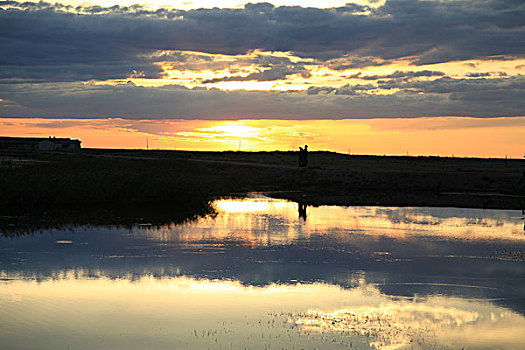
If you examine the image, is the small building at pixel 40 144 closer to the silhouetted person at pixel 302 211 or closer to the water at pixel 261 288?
the silhouetted person at pixel 302 211

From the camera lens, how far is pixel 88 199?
3152 cm

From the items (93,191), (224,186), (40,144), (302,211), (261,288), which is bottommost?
(261,288)

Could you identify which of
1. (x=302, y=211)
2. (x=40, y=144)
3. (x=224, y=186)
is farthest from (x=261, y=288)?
(x=40, y=144)

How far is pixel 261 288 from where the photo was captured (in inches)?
590

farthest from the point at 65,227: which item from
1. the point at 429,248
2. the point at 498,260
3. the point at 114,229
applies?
the point at 498,260

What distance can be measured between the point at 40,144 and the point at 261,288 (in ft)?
403

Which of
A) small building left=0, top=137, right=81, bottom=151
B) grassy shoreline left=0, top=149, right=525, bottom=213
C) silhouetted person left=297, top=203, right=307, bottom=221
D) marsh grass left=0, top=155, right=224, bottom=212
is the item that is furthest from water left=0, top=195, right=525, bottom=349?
small building left=0, top=137, right=81, bottom=151

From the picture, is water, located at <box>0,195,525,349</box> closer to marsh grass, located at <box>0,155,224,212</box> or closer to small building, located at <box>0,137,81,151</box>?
marsh grass, located at <box>0,155,224,212</box>

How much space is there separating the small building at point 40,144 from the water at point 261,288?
109m

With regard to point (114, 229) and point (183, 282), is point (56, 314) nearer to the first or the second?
point (183, 282)

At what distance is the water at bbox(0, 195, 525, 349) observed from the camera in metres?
11.4

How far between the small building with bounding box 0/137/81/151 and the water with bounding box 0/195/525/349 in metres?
109

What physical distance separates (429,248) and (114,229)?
12203 mm

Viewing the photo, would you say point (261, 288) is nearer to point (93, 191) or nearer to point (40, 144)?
point (93, 191)
